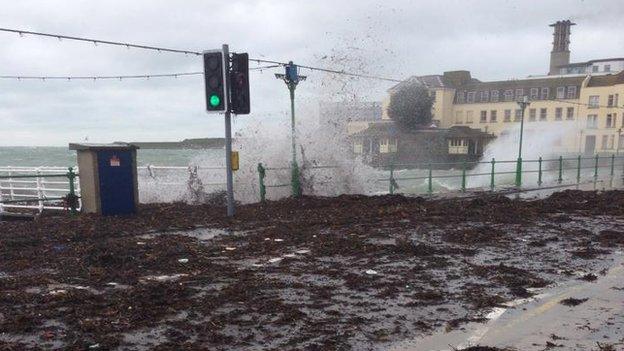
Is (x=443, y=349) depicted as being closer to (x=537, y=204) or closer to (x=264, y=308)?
Result: (x=264, y=308)

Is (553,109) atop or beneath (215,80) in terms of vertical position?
atop

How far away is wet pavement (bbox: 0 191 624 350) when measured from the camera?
4.40m

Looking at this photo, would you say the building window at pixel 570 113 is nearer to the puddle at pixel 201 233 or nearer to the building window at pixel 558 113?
the building window at pixel 558 113

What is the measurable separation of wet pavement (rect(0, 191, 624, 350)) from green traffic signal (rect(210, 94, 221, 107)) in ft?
8.78

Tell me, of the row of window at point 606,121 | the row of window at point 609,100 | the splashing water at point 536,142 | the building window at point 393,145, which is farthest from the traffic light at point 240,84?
the row of window at point 606,121

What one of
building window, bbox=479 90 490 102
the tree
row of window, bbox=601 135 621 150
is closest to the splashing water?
row of window, bbox=601 135 621 150

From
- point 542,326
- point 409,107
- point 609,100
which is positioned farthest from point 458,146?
point 542,326

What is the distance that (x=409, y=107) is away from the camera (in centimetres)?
8200

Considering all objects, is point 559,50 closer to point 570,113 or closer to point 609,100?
point 570,113

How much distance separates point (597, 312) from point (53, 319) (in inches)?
215

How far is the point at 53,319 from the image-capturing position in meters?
4.73

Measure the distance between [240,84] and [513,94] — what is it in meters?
77.1

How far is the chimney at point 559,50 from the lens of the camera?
9219 cm

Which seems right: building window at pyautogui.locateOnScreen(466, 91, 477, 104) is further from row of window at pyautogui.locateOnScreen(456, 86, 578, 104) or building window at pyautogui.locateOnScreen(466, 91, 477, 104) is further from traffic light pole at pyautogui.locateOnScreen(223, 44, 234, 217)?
traffic light pole at pyautogui.locateOnScreen(223, 44, 234, 217)
